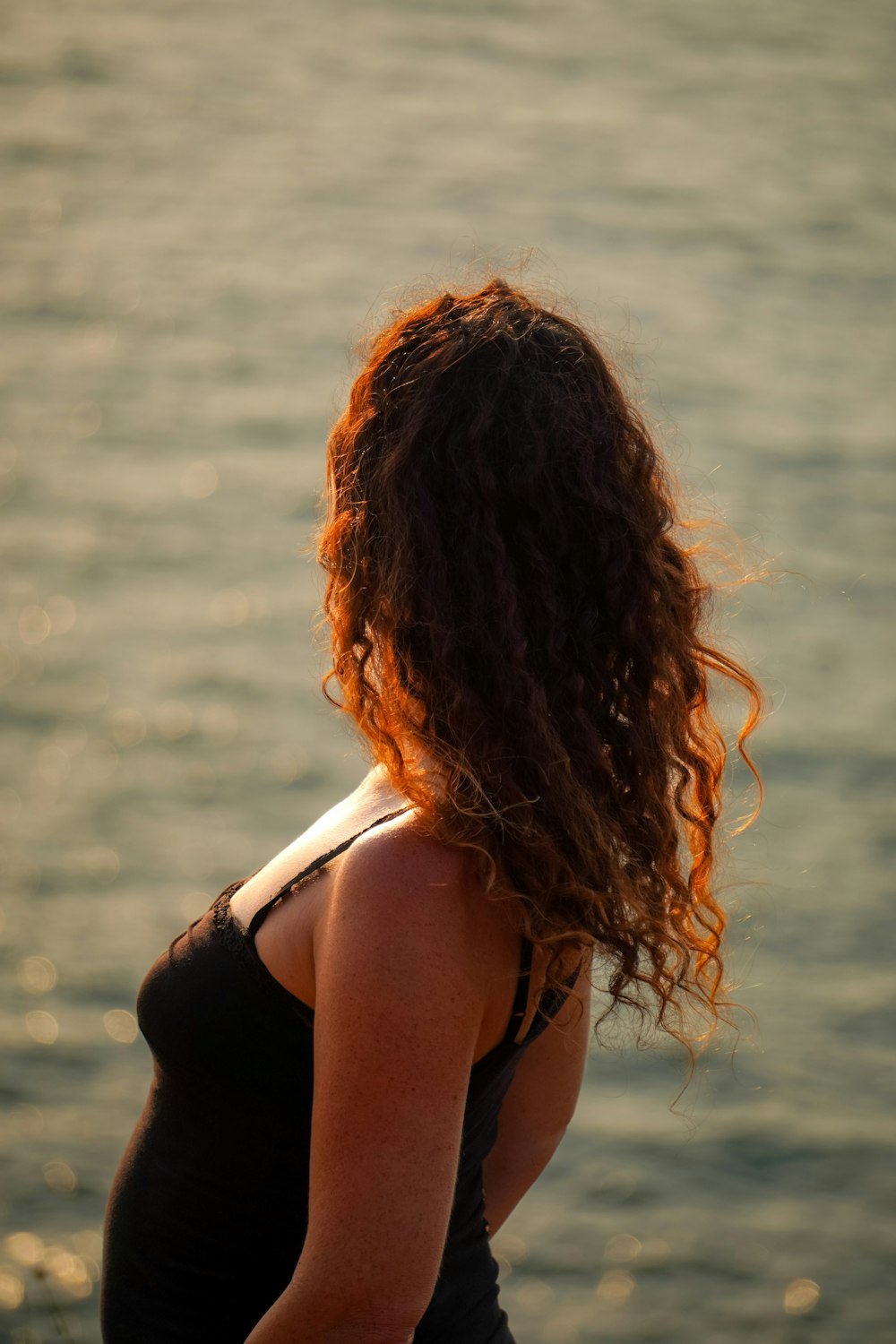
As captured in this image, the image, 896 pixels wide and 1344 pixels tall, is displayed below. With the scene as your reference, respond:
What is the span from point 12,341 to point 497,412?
11759 mm

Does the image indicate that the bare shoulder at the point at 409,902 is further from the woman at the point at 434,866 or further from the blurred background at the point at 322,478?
the blurred background at the point at 322,478

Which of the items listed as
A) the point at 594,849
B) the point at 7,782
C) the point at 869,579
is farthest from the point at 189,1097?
the point at 869,579

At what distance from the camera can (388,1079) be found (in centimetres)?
125

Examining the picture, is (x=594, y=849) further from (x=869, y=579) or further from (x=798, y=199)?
(x=798, y=199)

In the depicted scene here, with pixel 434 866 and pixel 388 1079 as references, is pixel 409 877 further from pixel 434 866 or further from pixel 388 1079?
pixel 388 1079

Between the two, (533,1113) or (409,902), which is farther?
(533,1113)

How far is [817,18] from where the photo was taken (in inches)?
751

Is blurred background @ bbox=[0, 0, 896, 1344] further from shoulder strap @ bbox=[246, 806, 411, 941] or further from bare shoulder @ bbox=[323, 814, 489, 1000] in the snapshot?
bare shoulder @ bbox=[323, 814, 489, 1000]

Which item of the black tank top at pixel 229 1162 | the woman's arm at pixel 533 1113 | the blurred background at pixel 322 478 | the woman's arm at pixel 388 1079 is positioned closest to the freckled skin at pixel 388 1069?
the woman's arm at pixel 388 1079

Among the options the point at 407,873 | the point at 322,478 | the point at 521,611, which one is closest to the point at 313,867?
the point at 407,873

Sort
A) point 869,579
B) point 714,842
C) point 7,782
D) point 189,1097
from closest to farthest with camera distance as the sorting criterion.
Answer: point 189,1097, point 714,842, point 7,782, point 869,579

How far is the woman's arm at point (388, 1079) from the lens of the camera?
1249mm

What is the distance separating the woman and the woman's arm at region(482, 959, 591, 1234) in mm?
271

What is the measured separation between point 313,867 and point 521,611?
35cm
